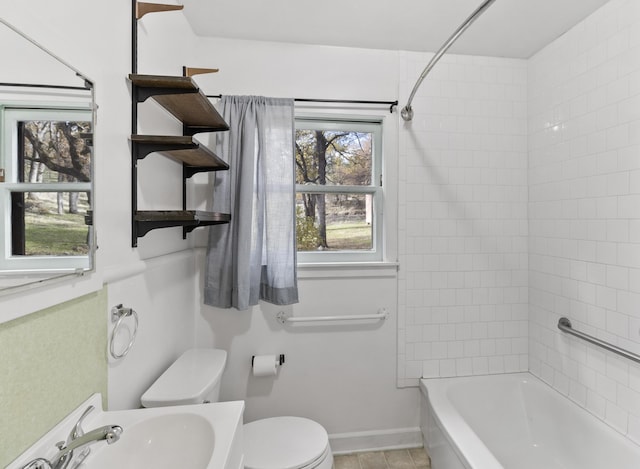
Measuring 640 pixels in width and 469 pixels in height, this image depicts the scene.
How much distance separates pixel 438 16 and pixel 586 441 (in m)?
2.29

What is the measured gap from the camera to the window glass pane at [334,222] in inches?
78.7

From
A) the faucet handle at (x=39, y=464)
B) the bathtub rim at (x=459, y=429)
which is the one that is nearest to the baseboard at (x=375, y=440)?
the bathtub rim at (x=459, y=429)

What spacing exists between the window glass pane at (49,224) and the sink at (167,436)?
0.47 m

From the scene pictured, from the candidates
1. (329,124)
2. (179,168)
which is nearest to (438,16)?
(329,124)

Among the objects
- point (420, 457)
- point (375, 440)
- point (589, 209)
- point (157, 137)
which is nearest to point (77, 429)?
point (157, 137)

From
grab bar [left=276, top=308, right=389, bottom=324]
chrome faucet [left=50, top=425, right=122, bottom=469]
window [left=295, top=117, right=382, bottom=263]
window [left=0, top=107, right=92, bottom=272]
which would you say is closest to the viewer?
window [left=0, top=107, right=92, bottom=272]

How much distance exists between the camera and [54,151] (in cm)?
75

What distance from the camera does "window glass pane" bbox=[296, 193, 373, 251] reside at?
6.56 ft

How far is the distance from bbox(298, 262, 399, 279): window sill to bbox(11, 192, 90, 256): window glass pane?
3.89 ft

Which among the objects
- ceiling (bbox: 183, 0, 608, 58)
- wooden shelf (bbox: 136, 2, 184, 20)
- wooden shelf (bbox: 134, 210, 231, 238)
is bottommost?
wooden shelf (bbox: 134, 210, 231, 238)

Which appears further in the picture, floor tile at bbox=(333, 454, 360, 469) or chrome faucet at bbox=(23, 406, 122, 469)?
floor tile at bbox=(333, 454, 360, 469)

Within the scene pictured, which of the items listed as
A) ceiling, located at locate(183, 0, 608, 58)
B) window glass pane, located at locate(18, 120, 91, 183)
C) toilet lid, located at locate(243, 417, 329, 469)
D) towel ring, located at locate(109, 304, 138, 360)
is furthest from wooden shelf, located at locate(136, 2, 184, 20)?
toilet lid, located at locate(243, 417, 329, 469)

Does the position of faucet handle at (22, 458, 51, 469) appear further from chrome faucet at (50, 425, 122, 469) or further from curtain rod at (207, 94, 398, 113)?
curtain rod at (207, 94, 398, 113)

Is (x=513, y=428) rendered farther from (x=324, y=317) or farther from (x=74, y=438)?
(x=74, y=438)
